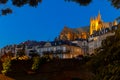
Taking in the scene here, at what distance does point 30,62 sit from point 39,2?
1933 cm

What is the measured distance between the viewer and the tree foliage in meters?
6.55

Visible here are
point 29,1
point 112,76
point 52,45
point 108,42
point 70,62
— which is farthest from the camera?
point 52,45

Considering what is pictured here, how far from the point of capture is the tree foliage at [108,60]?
6.55m

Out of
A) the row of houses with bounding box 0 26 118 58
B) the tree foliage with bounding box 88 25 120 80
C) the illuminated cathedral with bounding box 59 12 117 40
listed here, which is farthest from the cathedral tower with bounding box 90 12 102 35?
the tree foliage with bounding box 88 25 120 80

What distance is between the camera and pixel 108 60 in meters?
6.93

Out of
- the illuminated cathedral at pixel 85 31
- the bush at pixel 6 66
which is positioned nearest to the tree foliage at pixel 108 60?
the bush at pixel 6 66

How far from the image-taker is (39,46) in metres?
127

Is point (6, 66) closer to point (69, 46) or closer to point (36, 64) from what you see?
point (36, 64)

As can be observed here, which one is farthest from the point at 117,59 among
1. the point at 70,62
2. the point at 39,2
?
the point at 70,62

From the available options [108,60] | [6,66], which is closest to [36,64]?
[6,66]

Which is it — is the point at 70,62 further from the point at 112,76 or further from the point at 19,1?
the point at 112,76

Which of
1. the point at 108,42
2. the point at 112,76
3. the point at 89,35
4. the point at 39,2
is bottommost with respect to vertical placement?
the point at 112,76

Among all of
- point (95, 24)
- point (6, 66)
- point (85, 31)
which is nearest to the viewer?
point (6, 66)

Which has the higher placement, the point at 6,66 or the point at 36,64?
the point at 36,64
